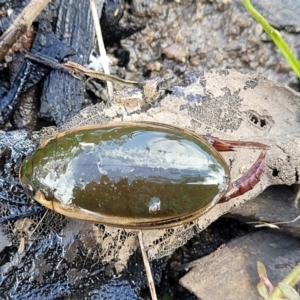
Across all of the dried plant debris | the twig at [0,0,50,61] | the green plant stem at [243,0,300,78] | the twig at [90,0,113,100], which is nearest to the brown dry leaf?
the dried plant debris

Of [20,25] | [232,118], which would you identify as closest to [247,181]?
[232,118]

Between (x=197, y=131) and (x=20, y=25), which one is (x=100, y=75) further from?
(x=197, y=131)

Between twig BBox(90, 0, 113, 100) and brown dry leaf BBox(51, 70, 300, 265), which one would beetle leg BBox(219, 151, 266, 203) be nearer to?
brown dry leaf BBox(51, 70, 300, 265)

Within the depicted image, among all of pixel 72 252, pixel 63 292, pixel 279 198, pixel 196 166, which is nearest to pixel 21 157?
pixel 72 252

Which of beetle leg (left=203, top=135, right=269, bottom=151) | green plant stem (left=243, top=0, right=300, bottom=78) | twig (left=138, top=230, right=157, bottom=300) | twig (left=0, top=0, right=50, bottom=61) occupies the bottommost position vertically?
→ twig (left=138, top=230, right=157, bottom=300)

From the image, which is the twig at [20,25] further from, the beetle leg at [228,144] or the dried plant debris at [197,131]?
the beetle leg at [228,144]

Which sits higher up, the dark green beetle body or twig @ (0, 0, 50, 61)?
twig @ (0, 0, 50, 61)
